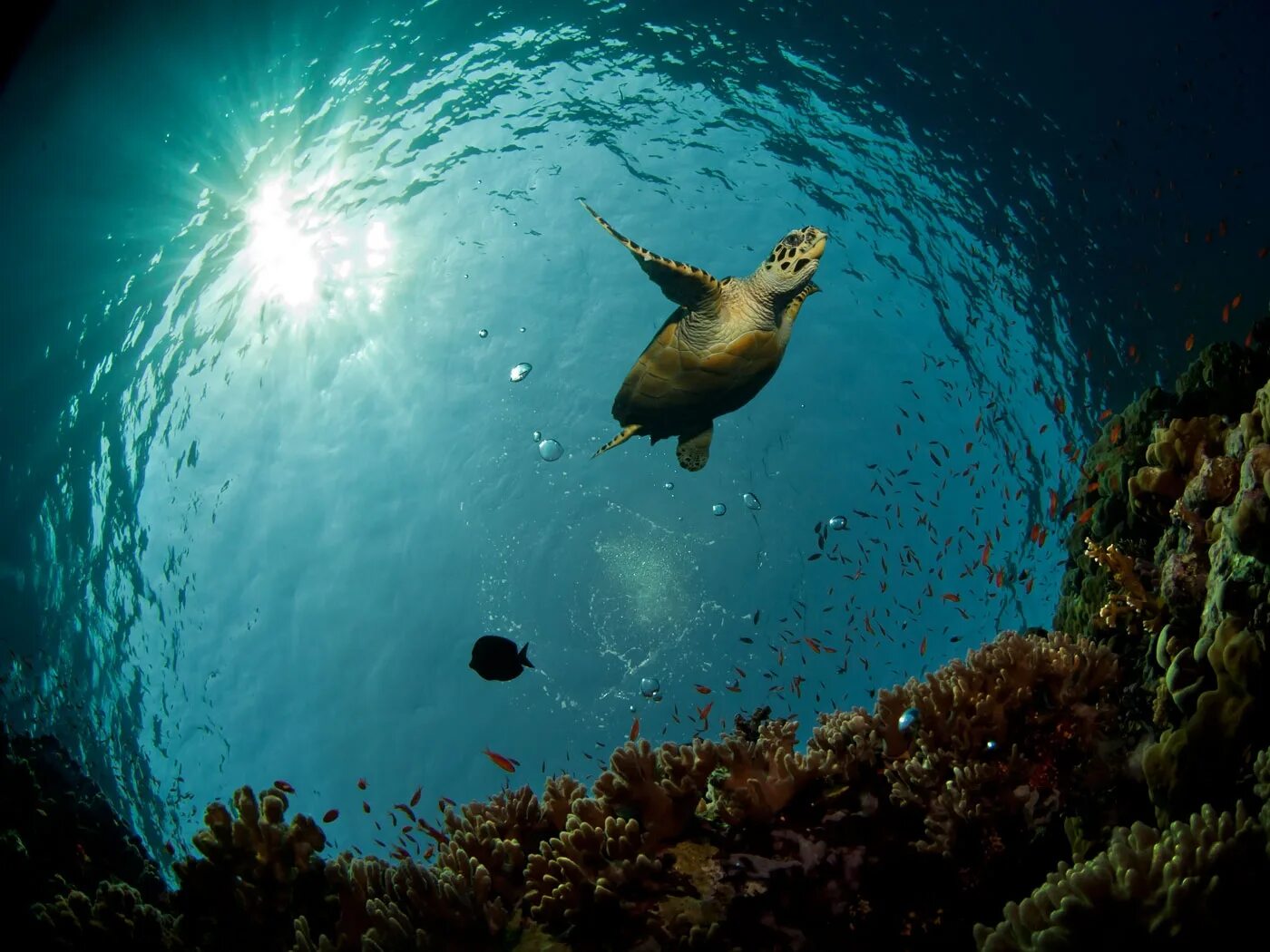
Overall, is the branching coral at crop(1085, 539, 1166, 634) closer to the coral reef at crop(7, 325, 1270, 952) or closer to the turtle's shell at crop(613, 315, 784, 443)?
the coral reef at crop(7, 325, 1270, 952)

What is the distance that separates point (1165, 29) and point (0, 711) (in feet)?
144

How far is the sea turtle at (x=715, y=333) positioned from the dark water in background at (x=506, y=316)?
9909 mm

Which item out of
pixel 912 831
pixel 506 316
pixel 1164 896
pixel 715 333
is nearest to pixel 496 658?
pixel 912 831

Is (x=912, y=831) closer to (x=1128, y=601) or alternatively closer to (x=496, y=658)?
(x=1128, y=601)

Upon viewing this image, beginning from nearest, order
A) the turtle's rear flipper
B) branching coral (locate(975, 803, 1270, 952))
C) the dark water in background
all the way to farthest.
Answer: branching coral (locate(975, 803, 1270, 952)) < the turtle's rear flipper < the dark water in background

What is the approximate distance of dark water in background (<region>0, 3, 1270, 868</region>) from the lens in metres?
15.2

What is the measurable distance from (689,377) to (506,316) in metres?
17.4

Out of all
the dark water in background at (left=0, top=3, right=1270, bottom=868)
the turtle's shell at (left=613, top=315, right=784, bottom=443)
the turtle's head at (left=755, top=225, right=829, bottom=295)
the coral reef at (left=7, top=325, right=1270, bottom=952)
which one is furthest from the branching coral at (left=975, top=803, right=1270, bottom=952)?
the dark water in background at (left=0, top=3, right=1270, bottom=868)

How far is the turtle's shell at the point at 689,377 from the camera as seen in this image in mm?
8422

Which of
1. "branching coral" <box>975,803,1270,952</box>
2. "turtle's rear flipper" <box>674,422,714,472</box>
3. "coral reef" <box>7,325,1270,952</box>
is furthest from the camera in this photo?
"turtle's rear flipper" <box>674,422,714,472</box>

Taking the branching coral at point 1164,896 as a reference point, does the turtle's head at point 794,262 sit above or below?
above

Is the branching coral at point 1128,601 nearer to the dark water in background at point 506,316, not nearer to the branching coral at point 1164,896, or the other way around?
the branching coral at point 1164,896

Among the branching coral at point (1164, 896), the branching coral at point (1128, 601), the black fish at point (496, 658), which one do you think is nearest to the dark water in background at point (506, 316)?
the branching coral at point (1128, 601)

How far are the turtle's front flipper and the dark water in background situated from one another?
448 inches
